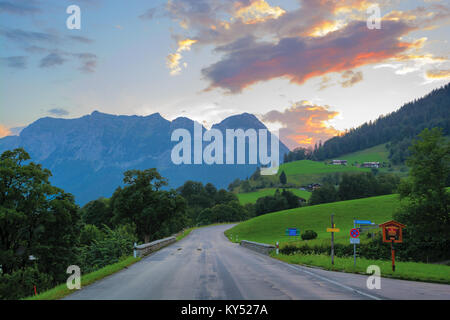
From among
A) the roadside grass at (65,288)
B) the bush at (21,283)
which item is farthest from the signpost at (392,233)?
the bush at (21,283)

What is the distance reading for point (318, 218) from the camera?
244ft

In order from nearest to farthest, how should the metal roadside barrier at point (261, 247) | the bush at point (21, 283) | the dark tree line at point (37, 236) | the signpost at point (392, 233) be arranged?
the signpost at point (392, 233) → the bush at point (21, 283) → the dark tree line at point (37, 236) → the metal roadside barrier at point (261, 247)

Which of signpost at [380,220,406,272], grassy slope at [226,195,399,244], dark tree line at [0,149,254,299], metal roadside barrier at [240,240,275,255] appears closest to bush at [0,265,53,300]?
dark tree line at [0,149,254,299]

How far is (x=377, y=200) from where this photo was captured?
270ft

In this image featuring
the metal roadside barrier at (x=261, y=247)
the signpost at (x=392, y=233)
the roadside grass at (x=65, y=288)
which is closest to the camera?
the roadside grass at (x=65, y=288)

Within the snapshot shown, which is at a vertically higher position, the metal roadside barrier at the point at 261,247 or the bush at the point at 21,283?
the metal roadside barrier at the point at 261,247

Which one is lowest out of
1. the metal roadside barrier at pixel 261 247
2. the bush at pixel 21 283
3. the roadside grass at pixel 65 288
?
the bush at pixel 21 283

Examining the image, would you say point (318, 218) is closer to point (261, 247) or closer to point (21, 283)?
point (261, 247)

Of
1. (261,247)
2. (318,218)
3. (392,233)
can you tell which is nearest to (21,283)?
(261,247)

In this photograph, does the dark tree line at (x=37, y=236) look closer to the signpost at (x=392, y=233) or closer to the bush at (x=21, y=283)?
the bush at (x=21, y=283)

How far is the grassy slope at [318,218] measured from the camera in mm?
66312

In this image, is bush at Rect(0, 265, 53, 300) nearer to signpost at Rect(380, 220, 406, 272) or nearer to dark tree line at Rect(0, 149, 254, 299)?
dark tree line at Rect(0, 149, 254, 299)
